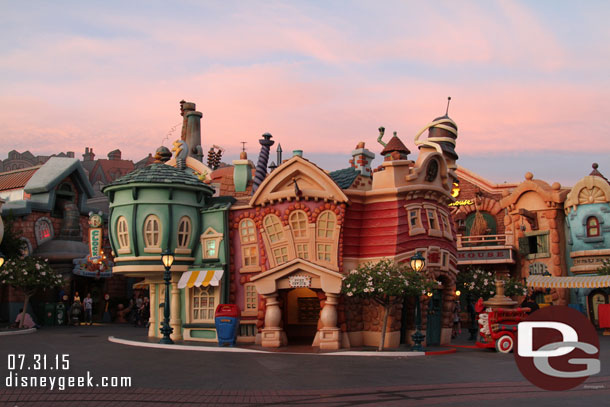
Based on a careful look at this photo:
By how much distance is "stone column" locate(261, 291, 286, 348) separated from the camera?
22.8 m

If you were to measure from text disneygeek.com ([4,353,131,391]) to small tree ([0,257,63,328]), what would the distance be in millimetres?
15315

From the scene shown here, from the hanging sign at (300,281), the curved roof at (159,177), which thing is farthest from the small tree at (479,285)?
the curved roof at (159,177)

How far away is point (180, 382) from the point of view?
13906mm

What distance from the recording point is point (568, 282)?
35312mm

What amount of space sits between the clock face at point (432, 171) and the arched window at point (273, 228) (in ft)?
19.5

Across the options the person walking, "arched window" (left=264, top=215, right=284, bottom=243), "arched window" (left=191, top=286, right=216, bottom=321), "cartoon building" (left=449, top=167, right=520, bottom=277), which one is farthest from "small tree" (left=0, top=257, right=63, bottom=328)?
"cartoon building" (left=449, top=167, right=520, bottom=277)

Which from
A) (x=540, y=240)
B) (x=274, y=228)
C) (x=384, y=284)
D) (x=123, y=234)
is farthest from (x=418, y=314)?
(x=540, y=240)

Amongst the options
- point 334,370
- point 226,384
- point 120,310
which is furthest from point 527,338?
point 120,310

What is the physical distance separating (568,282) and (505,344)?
16.4 metres

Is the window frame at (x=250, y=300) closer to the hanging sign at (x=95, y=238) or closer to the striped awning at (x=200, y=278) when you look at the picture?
the striped awning at (x=200, y=278)

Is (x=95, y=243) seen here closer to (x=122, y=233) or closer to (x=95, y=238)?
(x=95, y=238)

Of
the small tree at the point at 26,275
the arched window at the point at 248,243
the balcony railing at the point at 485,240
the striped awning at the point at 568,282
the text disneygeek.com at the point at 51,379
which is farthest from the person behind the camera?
the balcony railing at the point at 485,240

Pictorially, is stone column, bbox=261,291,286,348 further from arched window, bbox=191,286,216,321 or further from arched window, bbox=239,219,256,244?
arched window, bbox=191,286,216,321

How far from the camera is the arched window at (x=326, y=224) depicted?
23312mm
